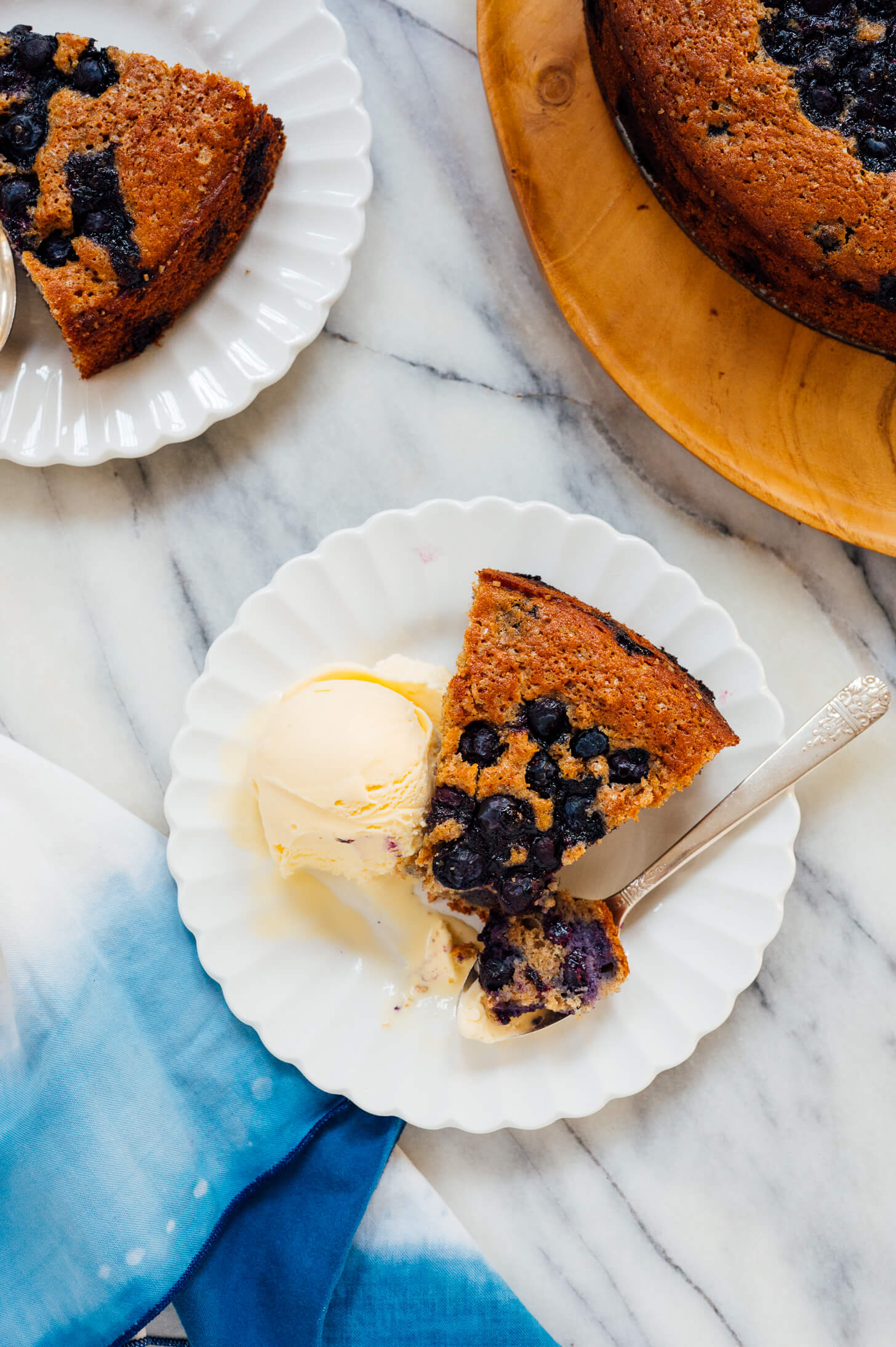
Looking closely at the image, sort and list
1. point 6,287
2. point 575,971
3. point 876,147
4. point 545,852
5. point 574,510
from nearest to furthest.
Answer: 1. point 876,147
2. point 545,852
3. point 575,971
4. point 6,287
5. point 574,510

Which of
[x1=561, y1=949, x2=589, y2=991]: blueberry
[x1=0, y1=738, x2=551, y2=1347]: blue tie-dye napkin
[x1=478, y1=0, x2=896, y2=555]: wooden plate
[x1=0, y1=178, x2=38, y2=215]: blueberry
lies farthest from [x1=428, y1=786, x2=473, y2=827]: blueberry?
[x1=0, y1=178, x2=38, y2=215]: blueberry

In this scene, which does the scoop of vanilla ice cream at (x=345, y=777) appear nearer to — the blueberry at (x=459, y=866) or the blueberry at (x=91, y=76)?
the blueberry at (x=459, y=866)

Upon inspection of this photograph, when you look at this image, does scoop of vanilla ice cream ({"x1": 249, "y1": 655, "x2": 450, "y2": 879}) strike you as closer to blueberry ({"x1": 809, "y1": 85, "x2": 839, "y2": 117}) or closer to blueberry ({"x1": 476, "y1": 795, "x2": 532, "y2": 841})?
blueberry ({"x1": 476, "y1": 795, "x2": 532, "y2": 841})

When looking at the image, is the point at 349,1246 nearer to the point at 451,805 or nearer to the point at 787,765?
the point at 451,805

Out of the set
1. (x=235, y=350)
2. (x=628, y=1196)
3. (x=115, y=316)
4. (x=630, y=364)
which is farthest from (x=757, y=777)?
(x=115, y=316)

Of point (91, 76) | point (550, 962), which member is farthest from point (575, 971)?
point (91, 76)

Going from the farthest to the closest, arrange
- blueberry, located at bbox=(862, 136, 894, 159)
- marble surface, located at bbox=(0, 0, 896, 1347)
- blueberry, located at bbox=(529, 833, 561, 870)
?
1. marble surface, located at bbox=(0, 0, 896, 1347)
2. blueberry, located at bbox=(529, 833, 561, 870)
3. blueberry, located at bbox=(862, 136, 894, 159)
